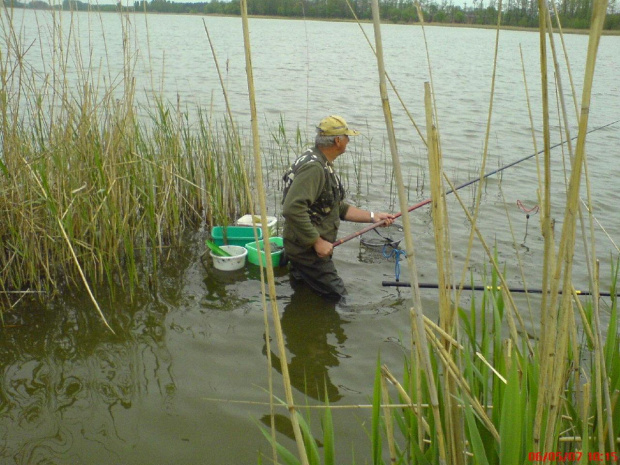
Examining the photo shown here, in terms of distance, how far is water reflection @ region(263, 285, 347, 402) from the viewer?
3.73 metres

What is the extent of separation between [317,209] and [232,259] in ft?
2.96

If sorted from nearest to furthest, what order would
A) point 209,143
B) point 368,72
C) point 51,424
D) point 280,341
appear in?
point 280,341 < point 51,424 < point 209,143 < point 368,72

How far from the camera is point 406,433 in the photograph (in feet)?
6.98

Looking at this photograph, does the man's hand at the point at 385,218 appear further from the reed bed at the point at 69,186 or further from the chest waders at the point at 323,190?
the reed bed at the point at 69,186

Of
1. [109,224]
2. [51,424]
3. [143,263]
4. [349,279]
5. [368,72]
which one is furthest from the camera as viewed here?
[368,72]

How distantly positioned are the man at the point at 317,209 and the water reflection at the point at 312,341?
15 centimetres

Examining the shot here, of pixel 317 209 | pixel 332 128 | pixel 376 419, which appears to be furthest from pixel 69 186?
pixel 376 419

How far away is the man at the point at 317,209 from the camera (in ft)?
14.3

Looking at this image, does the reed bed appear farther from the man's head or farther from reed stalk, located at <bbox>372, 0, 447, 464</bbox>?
reed stalk, located at <bbox>372, 0, 447, 464</bbox>

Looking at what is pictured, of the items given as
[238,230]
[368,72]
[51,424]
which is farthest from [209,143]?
[368,72]

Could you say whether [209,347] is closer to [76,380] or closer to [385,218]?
[76,380]

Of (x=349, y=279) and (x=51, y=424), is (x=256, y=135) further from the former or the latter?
(x=349, y=279)

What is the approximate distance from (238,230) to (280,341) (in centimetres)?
397

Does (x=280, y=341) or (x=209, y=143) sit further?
(x=209, y=143)
